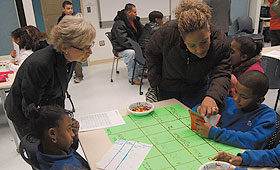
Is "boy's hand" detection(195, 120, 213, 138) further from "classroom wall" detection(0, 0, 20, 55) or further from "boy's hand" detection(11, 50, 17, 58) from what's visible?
"classroom wall" detection(0, 0, 20, 55)

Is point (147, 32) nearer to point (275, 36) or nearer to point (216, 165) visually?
point (275, 36)

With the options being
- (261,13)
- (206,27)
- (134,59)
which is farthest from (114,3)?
(206,27)

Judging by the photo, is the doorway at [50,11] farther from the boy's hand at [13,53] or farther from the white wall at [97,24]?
the boy's hand at [13,53]

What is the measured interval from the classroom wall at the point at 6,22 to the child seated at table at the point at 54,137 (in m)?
3.74

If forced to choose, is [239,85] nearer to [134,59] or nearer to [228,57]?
[228,57]

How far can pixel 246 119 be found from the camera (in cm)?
135

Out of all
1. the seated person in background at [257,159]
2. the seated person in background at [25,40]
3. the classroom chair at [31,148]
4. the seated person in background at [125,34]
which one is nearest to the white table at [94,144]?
the classroom chair at [31,148]

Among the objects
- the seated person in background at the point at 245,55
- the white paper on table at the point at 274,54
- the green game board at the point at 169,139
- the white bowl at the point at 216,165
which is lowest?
the green game board at the point at 169,139

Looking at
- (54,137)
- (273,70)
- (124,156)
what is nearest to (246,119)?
(124,156)

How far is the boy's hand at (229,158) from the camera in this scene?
1.07 metres

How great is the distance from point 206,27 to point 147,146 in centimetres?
70

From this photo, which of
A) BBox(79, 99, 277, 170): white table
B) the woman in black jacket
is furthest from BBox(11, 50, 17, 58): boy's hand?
BBox(79, 99, 277, 170): white table

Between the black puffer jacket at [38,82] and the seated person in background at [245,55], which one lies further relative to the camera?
the seated person in background at [245,55]

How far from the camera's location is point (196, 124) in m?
1.31
